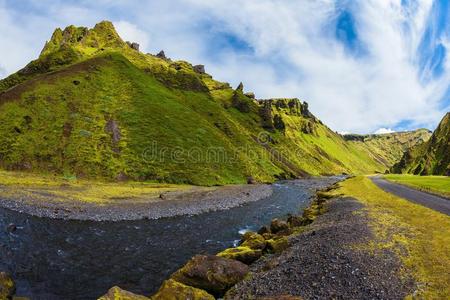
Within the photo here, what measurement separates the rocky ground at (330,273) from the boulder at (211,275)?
889 millimetres

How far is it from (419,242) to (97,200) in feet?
176

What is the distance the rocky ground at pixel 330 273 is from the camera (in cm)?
2033

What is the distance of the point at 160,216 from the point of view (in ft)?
186

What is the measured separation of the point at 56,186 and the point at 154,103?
79.8m

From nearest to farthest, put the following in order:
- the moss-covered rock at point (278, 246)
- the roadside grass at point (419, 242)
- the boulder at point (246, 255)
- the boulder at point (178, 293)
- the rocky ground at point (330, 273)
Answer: the roadside grass at point (419, 242), the rocky ground at point (330, 273), the boulder at point (178, 293), the boulder at point (246, 255), the moss-covered rock at point (278, 246)

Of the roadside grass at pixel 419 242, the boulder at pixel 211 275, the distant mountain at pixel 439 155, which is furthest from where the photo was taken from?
the distant mountain at pixel 439 155

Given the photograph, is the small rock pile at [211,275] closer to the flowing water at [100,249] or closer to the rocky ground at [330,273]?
the rocky ground at [330,273]

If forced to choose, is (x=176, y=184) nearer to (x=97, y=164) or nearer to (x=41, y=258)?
(x=97, y=164)

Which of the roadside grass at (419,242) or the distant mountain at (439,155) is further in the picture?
the distant mountain at (439,155)

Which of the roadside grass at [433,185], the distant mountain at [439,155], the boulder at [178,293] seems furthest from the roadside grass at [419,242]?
the distant mountain at [439,155]

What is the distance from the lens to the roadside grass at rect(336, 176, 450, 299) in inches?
771

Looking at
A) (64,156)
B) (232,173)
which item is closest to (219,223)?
(64,156)

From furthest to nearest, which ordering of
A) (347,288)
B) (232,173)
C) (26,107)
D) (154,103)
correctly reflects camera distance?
1. (154,103)
2. (232,173)
3. (26,107)
4. (347,288)

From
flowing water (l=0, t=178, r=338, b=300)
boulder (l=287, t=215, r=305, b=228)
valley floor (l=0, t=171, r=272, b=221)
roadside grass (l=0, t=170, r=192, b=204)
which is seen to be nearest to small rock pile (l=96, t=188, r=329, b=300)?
flowing water (l=0, t=178, r=338, b=300)
